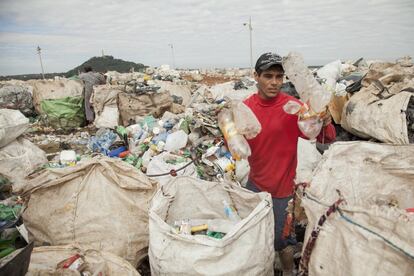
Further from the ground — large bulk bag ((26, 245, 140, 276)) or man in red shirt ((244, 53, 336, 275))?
man in red shirt ((244, 53, 336, 275))

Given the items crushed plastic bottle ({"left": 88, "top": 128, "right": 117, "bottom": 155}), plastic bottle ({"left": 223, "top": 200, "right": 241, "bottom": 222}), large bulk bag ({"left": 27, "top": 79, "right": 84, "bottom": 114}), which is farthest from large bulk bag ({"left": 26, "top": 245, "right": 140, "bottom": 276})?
large bulk bag ({"left": 27, "top": 79, "right": 84, "bottom": 114})

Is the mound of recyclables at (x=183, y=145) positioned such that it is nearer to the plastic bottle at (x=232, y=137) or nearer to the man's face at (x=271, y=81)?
the plastic bottle at (x=232, y=137)

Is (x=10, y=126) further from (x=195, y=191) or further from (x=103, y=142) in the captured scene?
(x=195, y=191)

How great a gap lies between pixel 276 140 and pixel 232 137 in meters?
0.41

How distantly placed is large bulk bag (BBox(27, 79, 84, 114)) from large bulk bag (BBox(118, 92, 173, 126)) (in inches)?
100.0

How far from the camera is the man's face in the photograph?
6.76 ft

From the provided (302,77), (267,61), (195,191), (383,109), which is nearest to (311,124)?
(302,77)

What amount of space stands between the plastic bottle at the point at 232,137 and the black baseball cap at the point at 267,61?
41 cm

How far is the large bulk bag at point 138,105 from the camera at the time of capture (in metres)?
6.11

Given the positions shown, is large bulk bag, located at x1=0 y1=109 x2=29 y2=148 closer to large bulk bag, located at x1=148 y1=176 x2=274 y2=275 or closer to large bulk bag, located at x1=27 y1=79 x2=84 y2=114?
large bulk bag, located at x1=148 y1=176 x2=274 y2=275

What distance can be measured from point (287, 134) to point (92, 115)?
6675 mm

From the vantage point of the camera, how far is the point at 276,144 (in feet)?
6.87

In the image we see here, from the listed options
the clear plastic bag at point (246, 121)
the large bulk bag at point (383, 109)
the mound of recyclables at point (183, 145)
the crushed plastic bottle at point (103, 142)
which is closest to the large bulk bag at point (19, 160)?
the crushed plastic bottle at point (103, 142)

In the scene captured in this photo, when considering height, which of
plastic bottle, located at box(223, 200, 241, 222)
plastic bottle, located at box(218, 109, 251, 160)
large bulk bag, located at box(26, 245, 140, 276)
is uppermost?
plastic bottle, located at box(218, 109, 251, 160)
